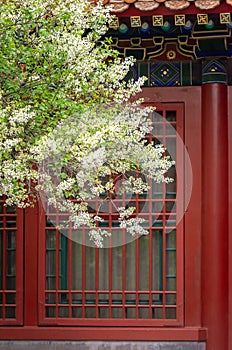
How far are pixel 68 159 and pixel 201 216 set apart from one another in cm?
284

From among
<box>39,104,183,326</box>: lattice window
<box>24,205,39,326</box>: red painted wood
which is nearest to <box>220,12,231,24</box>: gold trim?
<box>39,104,183,326</box>: lattice window

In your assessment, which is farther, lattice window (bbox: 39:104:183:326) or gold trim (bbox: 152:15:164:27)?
lattice window (bbox: 39:104:183:326)

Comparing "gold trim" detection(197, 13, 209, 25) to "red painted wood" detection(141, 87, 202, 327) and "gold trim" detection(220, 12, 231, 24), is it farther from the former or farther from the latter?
"red painted wood" detection(141, 87, 202, 327)

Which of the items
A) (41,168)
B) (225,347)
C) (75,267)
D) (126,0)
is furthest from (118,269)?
(126,0)

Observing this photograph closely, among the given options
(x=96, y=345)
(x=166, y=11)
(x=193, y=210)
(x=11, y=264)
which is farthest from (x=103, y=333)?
(x=166, y=11)

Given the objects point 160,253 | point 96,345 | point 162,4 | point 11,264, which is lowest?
point 96,345

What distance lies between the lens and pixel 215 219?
11.8 meters

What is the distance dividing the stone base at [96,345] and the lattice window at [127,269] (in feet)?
0.76

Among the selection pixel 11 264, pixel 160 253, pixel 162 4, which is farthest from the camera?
pixel 11 264

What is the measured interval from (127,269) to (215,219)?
3.96 ft

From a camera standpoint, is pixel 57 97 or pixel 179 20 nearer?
pixel 57 97

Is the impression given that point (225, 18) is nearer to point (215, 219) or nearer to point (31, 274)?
point (215, 219)

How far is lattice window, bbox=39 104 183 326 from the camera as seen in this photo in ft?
39.3

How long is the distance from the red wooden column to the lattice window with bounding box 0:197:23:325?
218cm
